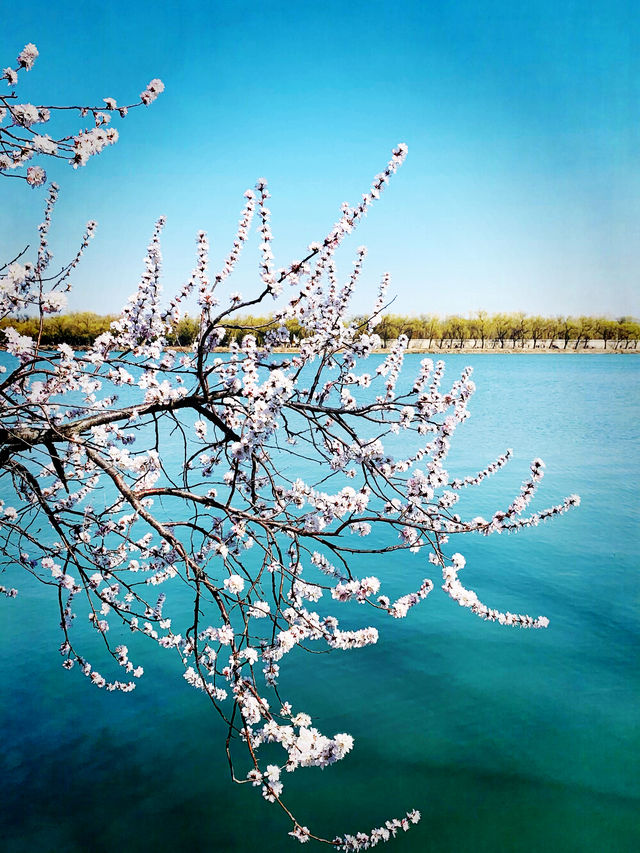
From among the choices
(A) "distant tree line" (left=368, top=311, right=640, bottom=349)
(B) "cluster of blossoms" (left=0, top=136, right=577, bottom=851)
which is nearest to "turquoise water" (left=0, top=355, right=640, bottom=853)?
(B) "cluster of blossoms" (left=0, top=136, right=577, bottom=851)

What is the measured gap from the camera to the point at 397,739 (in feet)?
25.2

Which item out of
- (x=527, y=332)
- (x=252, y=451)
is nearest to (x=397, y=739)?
(x=252, y=451)

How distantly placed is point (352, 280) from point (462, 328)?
160975 millimetres

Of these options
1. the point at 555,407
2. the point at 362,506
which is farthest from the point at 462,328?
the point at 362,506

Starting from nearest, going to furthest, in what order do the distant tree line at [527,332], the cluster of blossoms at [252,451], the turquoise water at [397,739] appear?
1. the cluster of blossoms at [252,451]
2. the turquoise water at [397,739]
3. the distant tree line at [527,332]

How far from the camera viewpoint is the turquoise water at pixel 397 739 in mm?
6273

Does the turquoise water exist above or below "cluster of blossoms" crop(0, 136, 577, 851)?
below

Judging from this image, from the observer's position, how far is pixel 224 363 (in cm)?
429

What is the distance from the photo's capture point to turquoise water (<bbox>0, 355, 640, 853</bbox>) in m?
6.27

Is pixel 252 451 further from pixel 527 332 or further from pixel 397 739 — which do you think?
pixel 527 332

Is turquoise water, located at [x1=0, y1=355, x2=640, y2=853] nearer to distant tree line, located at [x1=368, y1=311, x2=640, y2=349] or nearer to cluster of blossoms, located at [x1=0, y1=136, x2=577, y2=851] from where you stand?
cluster of blossoms, located at [x1=0, y1=136, x2=577, y2=851]

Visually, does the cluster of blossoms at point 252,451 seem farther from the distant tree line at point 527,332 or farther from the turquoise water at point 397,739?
the distant tree line at point 527,332

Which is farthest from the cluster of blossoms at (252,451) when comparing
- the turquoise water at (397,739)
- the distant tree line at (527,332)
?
the distant tree line at (527,332)

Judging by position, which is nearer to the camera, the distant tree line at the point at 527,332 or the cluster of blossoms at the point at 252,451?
the cluster of blossoms at the point at 252,451
